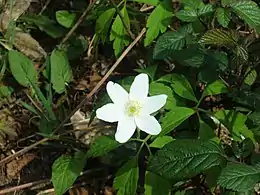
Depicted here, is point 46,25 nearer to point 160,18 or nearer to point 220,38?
point 160,18

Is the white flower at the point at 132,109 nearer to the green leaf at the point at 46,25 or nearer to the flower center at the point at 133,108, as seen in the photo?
the flower center at the point at 133,108

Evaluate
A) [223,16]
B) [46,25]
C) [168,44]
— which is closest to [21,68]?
[46,25]

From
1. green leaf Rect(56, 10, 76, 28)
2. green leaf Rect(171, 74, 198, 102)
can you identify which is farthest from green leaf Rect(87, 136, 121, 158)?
green leaf Rect(56, 10, 76, 28)

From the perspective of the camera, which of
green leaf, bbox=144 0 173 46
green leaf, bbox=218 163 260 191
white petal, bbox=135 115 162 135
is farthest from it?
green leaf, bbox=144 0 173 46

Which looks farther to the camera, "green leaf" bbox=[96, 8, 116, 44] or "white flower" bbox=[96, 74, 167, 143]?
"green leaf" bbox=[96, 8, 116, 44]

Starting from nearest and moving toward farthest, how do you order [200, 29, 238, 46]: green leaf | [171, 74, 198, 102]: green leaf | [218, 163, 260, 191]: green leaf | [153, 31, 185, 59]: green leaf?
1. [218, 163, 260, 191]: green leaf
2. [200, 29, 238, 46]: green leaf
3. [171, 74, 198, 102]: green leaf
4. [153, 31, 185, 59]: green leaf

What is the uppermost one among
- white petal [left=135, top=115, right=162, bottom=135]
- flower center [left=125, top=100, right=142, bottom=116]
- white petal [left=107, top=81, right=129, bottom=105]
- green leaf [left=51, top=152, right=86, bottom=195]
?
white petal [left=107, top=81, right=129, bottom=105]

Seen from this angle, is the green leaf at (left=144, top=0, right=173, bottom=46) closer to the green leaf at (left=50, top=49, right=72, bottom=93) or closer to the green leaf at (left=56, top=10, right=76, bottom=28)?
the green leaf at (left=50, top=49, right=72, bottom=93)
